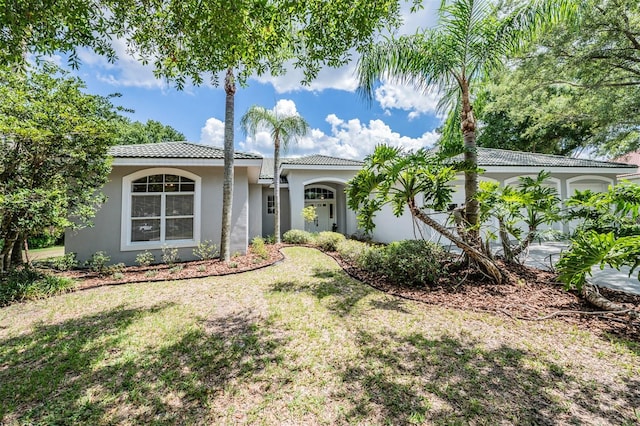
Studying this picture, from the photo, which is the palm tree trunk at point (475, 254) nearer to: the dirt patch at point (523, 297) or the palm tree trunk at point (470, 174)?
the dirt patch at point (523, 297)

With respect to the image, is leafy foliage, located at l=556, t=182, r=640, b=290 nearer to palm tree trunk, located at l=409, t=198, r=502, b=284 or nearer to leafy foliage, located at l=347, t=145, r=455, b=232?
palm tree trunk, located at l=409, t=198, r=502, b=284

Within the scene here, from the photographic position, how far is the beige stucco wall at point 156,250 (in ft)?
28.7

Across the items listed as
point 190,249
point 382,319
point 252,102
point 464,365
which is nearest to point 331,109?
point 252,102

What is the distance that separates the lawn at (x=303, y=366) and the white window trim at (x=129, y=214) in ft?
12.4

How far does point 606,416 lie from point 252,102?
14.7 meters

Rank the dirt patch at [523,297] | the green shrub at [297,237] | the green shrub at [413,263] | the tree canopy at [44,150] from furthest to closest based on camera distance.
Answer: the green shrub at [297,237], the green shrub at [413,263], the tree canopy at [44,150], the dirt patch at [523,297]

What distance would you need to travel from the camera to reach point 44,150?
6.55 metres

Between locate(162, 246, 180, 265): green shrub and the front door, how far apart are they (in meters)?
9.58

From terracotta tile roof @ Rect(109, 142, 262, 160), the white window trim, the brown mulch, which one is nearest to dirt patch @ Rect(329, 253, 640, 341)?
the brown mulch

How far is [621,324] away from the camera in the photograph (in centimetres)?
434

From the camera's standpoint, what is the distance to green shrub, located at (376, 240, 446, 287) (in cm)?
646

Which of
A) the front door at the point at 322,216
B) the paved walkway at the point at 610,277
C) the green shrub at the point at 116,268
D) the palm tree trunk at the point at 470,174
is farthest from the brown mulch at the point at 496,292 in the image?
the front door at the point at 322,216

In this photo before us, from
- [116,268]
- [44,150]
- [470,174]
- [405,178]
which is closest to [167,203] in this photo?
[116,268]

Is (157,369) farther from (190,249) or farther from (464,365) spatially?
(190,249)
